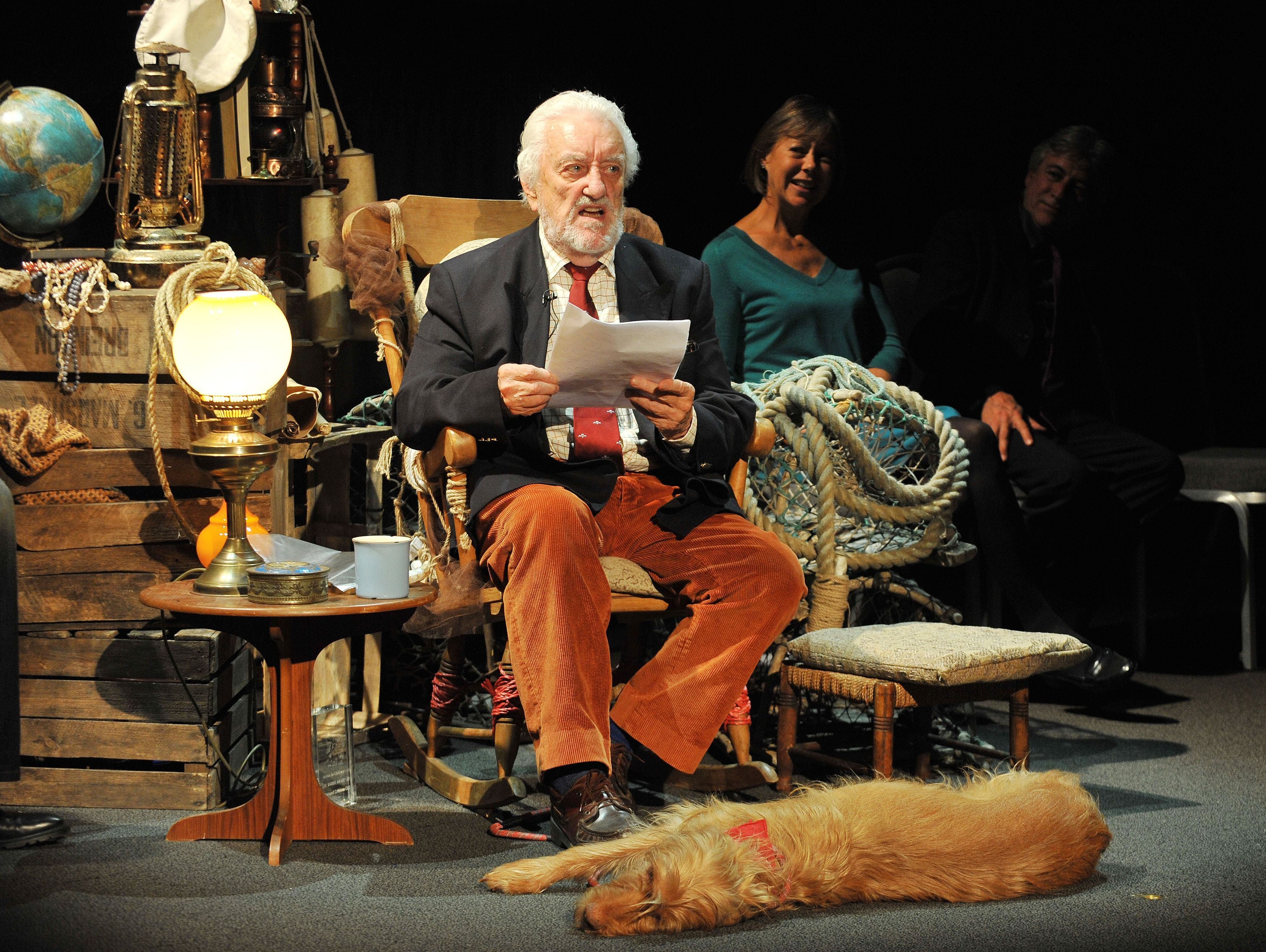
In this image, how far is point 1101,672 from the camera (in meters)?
4.27

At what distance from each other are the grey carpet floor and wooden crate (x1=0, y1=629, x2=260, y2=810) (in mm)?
68

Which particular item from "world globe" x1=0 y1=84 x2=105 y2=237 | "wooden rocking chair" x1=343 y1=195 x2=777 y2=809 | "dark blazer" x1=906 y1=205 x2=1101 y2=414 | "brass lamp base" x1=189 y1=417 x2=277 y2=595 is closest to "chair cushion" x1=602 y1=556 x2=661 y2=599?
"wooden rocking chair" x1=343 y1=195 x2=777 y2=809

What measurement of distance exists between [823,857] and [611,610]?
2.35 ft

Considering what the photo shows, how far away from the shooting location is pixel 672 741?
3217mm

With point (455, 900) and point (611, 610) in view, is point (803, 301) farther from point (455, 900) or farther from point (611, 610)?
point (455, 900)

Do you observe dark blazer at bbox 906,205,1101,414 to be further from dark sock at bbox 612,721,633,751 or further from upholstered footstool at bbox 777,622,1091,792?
dark sock at bbox 612,721,633,751

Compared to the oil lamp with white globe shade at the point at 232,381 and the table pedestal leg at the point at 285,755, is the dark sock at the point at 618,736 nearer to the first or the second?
the table pedestal leg at the point at 285,755

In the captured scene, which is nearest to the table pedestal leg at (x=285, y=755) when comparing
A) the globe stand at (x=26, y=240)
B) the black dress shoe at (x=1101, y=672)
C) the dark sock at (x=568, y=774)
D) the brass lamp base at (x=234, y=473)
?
the brass lamp base at (x=234, y=473)

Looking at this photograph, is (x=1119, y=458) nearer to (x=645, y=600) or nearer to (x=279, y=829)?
(x=645, y=600)

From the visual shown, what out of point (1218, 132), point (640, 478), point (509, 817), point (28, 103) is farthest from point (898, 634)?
point (1218, 132)

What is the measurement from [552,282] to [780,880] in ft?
4.93

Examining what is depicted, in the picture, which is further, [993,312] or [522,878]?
[993,312]

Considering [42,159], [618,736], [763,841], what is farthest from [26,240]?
[763,841]

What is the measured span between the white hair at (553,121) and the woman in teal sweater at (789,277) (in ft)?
3.06
